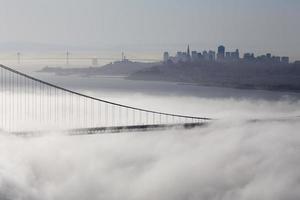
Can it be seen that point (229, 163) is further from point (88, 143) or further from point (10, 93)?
point (10, 93)

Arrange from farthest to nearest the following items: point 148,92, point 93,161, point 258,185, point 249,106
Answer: point 148,92, point 249,106, point 93,161, point 258,185

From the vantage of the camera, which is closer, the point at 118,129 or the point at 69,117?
the point at 118,129

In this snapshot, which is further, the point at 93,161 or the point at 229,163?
the point at 229,163

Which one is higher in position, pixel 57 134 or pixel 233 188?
pixel 57 134

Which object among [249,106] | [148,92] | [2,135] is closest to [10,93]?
[148,92]

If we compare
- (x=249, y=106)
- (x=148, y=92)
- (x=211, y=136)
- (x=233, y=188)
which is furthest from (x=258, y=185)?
(x=148, y=92)

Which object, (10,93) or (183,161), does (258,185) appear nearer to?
(183,161)

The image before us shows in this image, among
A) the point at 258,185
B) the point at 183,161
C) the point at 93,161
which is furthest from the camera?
the point at 183,161
